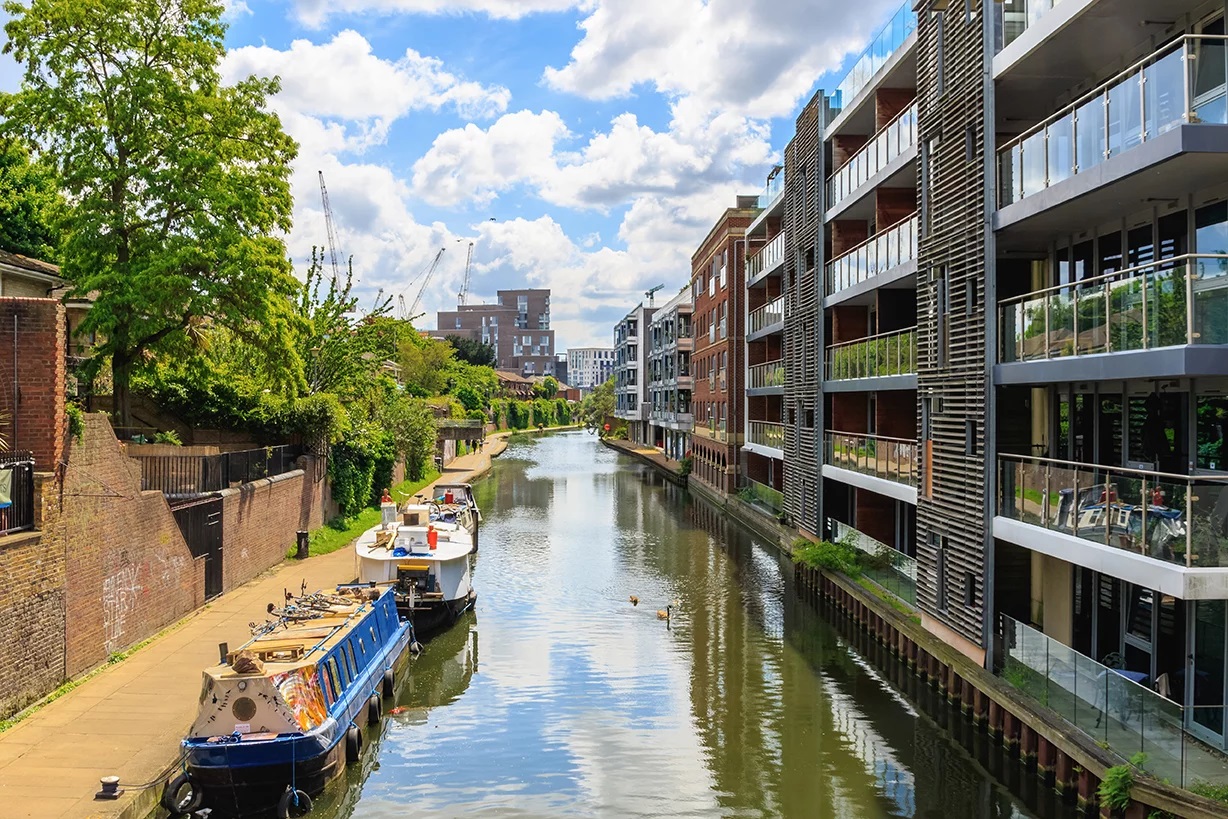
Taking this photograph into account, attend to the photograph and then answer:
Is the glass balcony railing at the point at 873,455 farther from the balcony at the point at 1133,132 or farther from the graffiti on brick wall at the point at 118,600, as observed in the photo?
the graffiti on brick wall at the point at 118,600

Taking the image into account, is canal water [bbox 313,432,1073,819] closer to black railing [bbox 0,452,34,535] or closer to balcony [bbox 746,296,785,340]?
black railing [bbox 0,452,34,535]

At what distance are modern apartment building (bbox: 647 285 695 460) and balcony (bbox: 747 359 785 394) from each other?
19.2m

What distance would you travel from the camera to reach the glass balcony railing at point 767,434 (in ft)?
111

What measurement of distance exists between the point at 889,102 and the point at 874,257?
3.83 metres

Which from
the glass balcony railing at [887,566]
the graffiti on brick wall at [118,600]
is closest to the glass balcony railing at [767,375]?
the glass balcony railing at [887,566]

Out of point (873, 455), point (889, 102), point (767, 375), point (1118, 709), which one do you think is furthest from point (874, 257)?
point (767, 375)

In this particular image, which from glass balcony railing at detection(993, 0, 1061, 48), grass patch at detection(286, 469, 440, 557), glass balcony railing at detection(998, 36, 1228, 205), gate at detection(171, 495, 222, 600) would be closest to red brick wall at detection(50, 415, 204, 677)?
gate at detection(171, 495, 222, 600)

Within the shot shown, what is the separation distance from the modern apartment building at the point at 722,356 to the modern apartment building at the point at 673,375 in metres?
5.41

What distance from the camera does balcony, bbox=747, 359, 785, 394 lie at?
35.0 metres

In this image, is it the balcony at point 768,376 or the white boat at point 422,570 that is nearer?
the white boat at point 422,570

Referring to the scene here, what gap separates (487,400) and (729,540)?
8108 cm

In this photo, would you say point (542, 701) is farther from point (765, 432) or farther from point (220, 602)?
point (765, 432)

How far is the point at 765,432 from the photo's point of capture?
3684 cm

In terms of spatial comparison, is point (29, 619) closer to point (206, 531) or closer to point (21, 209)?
point (206, 531)
